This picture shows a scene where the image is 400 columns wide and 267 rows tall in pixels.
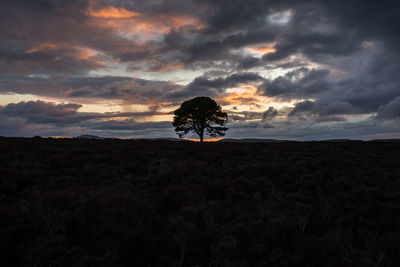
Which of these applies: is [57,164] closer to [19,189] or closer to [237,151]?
[19,189]

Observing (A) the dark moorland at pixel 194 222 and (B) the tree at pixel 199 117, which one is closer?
(A) the dark moorland at pixel 194 222

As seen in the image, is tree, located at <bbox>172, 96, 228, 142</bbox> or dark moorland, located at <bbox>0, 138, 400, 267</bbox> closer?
dark moorland, located at <bbox>0, 138, 400, 267</bbox>

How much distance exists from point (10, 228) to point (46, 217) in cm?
70

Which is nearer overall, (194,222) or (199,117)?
(194,222)

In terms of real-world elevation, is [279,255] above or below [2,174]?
below

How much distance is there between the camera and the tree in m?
43.5

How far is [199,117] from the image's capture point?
144 ft

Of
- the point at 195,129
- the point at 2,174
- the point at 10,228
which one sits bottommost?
the point at 10,228

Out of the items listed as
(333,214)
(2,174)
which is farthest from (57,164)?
(333,214)

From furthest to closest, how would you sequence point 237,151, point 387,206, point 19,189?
point 237,151, point 19,189, point 387,206

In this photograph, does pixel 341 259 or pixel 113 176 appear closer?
pixel 341 259

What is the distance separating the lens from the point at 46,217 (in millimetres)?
5871

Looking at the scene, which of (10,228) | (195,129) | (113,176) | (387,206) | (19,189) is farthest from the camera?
(195,129)

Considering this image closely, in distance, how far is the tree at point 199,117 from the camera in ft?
143
